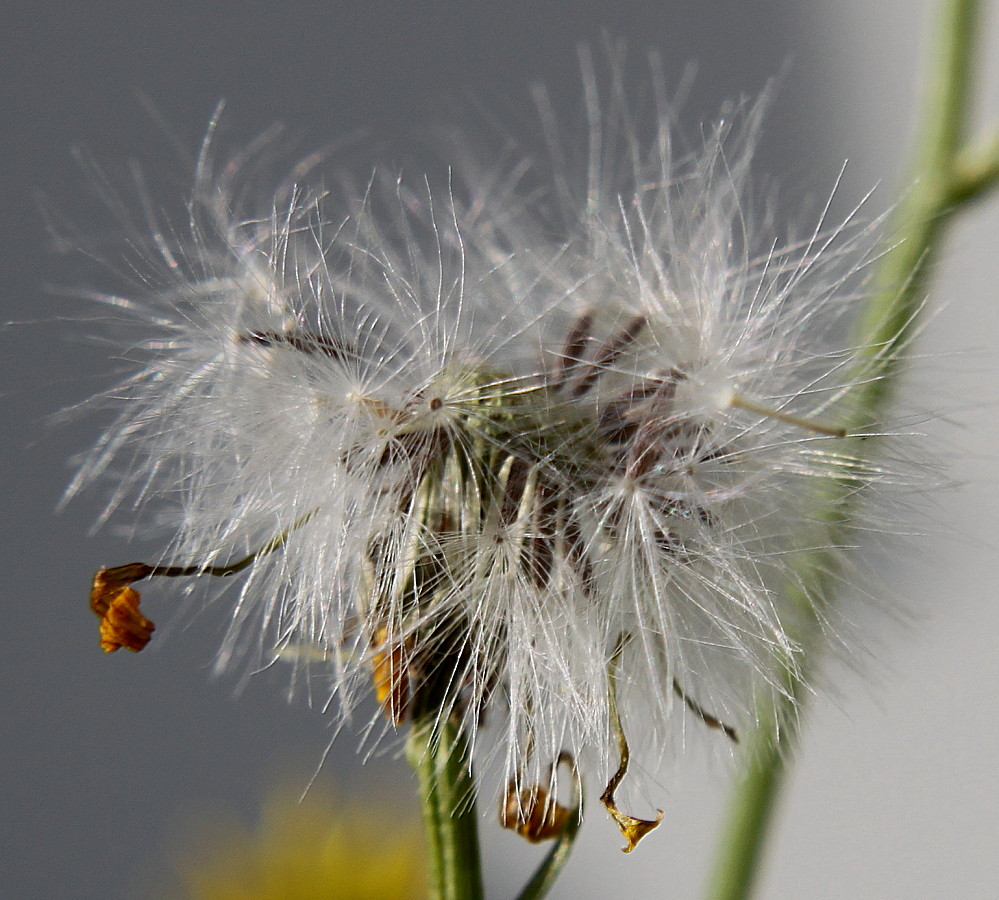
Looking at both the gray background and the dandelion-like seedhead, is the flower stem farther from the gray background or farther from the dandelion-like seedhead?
the gray background

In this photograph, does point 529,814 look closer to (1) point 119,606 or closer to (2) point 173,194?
(1) point 119,606

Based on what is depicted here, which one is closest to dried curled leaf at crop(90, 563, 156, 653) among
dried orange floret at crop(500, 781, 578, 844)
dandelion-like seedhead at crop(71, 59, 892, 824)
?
dandelion-like seedhead at crop(71, 59, 892, 824)

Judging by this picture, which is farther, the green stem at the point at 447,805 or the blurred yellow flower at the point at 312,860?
the blurred yellow flower at the point at 312,860

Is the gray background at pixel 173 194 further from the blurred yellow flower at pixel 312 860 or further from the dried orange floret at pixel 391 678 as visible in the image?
the dried orange floret at pixel 391 678

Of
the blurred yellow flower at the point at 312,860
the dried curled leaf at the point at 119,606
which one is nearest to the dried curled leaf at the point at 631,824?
the dried curled leaf at the point at 119,606

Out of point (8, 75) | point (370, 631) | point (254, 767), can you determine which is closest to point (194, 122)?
point (8, 75)

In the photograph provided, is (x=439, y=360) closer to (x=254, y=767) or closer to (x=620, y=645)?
(x=620, y=645)

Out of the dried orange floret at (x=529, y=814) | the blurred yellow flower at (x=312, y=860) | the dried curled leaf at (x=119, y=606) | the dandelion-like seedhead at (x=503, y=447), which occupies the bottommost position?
the blurred yellow flower at (x=312, y=860)

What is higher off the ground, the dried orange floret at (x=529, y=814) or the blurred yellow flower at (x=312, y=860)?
the dried orange floret at (x=529, y=814)
